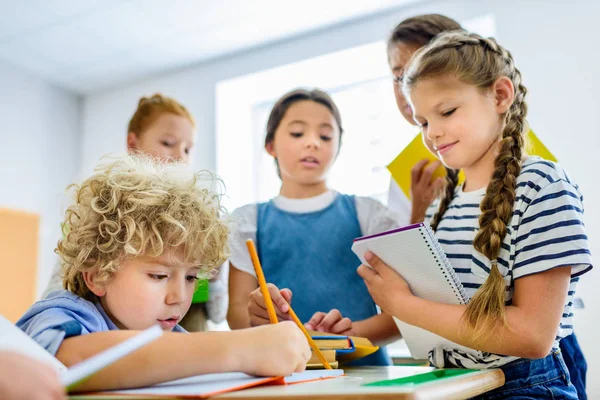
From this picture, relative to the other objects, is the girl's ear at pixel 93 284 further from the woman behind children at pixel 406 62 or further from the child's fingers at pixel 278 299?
the woman behind children at pixel 406 62

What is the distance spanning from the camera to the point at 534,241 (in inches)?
34.4

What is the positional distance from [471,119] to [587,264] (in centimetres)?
32

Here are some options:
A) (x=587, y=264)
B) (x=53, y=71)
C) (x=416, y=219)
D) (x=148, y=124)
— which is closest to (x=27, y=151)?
(x=53, y=71)

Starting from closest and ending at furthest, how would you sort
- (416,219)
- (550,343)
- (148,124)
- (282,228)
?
(550,343)
(416,219)
(282,228)
(148,124)

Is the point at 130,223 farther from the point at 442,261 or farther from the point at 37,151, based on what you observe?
the point at 37,151

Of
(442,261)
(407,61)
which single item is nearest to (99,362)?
(442,261)

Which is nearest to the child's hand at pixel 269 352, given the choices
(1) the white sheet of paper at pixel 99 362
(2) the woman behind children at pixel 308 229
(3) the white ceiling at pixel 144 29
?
(1) the white sheet of paper at pixel 99 362

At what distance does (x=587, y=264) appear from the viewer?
0.84m

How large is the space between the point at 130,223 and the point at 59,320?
230 millimetres

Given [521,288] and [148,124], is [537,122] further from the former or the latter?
[521,288]

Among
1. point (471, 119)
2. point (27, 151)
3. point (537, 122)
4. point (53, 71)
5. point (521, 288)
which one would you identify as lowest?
point (521, 288)

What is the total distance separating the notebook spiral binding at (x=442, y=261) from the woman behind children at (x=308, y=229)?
384mm

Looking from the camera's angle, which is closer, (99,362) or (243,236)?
(99,362)

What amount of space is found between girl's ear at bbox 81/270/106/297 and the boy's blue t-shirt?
0.19 feet
